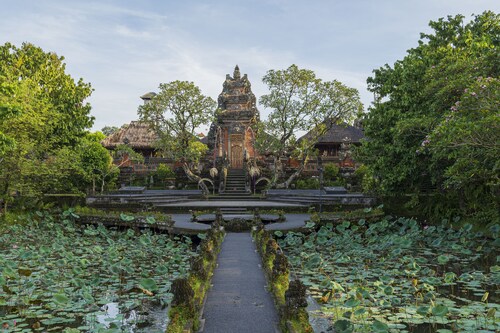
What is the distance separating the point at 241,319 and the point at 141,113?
26.3 meters

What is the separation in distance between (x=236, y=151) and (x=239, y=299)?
99.3 feet

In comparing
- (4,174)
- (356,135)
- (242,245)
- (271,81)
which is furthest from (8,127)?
(356,135)

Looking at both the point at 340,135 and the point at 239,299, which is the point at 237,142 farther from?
the point at 239,299

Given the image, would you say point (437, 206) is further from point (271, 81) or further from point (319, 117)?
point (271, 81)

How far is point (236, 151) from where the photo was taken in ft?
124

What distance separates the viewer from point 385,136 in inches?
741

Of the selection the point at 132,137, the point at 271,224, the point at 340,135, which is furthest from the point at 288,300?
the point at 132,137

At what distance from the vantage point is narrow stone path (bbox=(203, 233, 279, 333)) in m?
6.51

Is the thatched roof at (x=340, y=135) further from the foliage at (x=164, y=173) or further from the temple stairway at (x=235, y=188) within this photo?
the foliage at (x=164, y=173)

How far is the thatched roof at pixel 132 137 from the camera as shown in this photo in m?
43.0

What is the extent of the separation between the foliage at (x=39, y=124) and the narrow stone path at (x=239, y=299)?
11.2 meters

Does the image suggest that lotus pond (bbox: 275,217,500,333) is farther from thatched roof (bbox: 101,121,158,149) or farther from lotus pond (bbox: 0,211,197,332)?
thatched roof (bbox: 101,121,158,149)

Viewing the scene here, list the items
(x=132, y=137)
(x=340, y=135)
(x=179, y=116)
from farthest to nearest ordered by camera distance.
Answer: (x=132, y=137)
(x=340, y=135)
(x=179, y=116)

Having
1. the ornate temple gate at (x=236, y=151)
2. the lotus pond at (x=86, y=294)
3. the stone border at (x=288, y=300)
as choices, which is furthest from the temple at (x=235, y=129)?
the stone border at (x=288, y=300)
